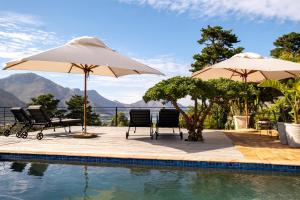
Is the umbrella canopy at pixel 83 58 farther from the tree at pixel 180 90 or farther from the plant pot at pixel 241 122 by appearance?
the plant pot at pixel 241 122

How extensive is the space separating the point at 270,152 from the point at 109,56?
16.1 ft

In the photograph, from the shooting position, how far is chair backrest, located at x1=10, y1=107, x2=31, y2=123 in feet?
35.0

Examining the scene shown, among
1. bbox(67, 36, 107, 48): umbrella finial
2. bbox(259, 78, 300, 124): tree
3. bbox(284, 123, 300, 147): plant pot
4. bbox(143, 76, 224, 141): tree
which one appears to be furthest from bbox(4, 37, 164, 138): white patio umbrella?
bbox(284, 123, 300, 147): plant pot

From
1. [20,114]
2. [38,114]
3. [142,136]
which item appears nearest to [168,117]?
[142,136]

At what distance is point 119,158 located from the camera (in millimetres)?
7465

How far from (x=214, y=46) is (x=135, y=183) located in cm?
2844

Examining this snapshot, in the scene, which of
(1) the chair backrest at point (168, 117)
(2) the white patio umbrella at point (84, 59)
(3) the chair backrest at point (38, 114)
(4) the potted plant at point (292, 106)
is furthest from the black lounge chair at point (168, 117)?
(3) the chair backrest at point (38, 114)

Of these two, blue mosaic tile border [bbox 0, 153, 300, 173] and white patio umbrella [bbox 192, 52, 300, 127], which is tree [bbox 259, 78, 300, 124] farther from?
blue mosaic tile border [bbox 0, 153, 300, 173]

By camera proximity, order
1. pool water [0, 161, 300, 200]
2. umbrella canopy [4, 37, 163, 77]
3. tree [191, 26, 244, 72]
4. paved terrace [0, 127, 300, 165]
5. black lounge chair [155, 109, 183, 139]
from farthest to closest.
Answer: tree [191, 26, 244, 72] → black lounge chair [155, 109, 183, 139] → umbrella canopy [4, 37, 163, 77] → paved terrace [0, 127, 300, 165] → pool water [0, 161, 300, 200]

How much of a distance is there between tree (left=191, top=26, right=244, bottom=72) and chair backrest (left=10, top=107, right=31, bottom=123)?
22.8m

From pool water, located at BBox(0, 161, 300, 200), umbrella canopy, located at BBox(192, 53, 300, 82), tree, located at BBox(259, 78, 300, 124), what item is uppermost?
umbrella canopy, located at BBox(192, 53, 300, 82)

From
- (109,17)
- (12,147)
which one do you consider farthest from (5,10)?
(12,147)

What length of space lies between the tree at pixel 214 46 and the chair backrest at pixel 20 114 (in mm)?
22850

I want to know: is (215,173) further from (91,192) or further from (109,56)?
(109,56)
